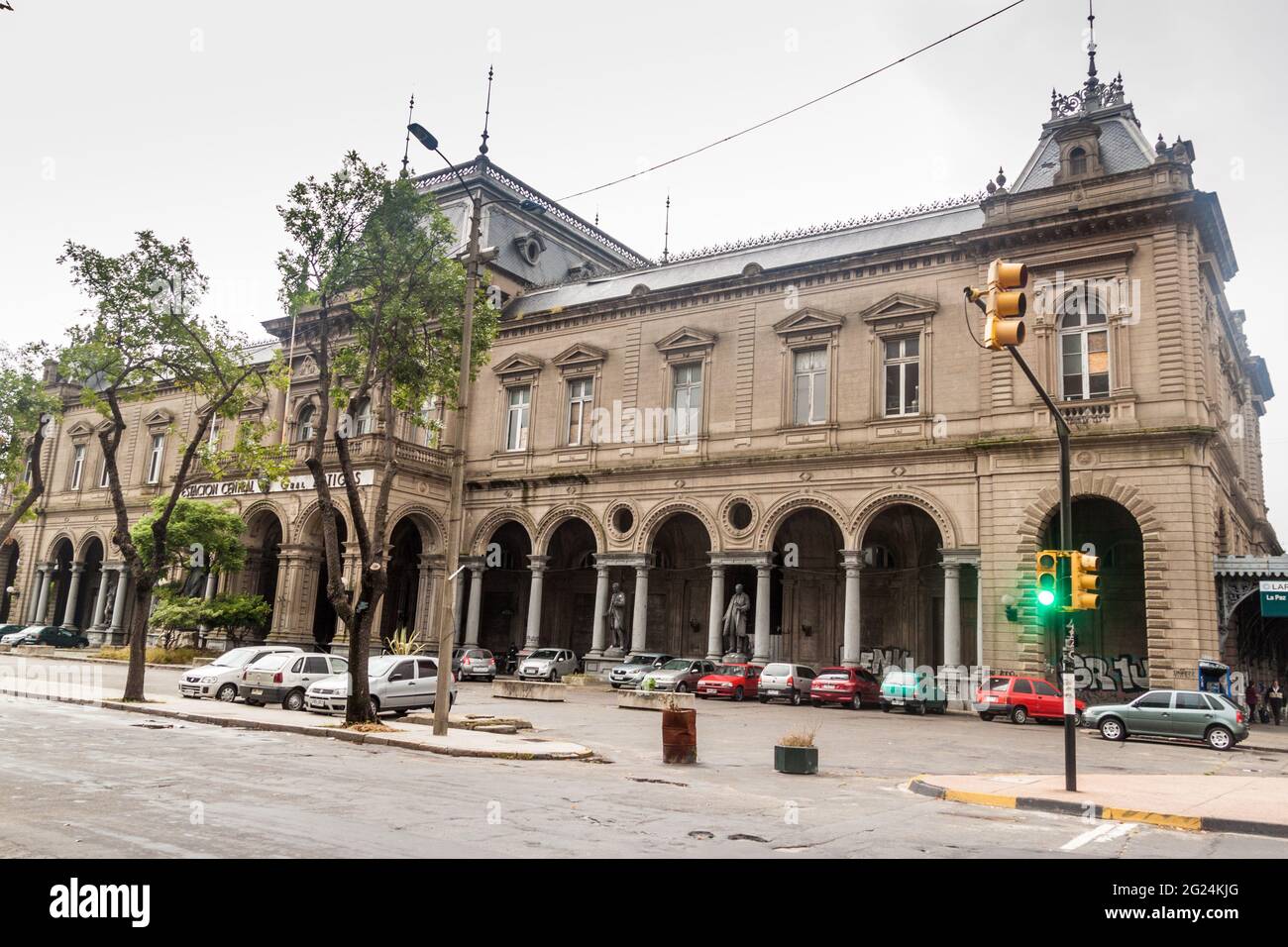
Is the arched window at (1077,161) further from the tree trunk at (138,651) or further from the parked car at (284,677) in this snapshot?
the tree trunk at (138,651)

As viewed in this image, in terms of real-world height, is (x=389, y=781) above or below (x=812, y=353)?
below

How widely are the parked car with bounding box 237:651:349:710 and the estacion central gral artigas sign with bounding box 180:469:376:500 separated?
529 inches

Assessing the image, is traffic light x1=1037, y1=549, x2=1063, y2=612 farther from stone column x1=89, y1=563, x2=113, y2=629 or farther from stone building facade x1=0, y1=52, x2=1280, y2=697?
stone column x1=89, y1=563, x2=113, y2=629

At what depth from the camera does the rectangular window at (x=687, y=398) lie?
3812 cm

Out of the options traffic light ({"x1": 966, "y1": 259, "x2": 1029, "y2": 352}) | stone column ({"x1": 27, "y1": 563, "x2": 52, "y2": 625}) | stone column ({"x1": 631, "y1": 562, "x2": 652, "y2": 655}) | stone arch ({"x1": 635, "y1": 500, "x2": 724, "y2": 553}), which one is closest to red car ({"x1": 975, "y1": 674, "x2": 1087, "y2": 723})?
stone arch ({"x1": 635, "y1": 500, "x2": 724, "y2": 553})

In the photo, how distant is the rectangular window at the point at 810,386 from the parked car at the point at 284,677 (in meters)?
18.5

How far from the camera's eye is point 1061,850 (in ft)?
28.8

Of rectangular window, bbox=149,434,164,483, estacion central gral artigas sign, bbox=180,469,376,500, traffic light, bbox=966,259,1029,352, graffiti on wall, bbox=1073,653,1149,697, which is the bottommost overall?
graffiti on wall, bbox=1073,653,1149,697

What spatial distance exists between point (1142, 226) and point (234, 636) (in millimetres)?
36922

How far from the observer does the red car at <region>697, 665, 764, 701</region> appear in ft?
105
